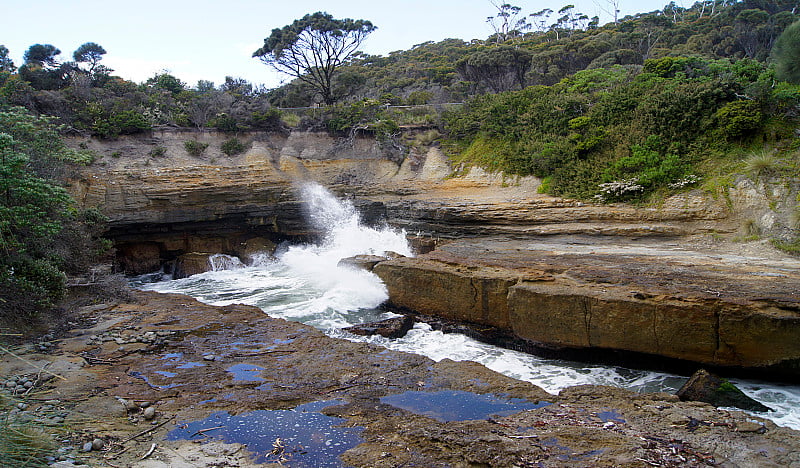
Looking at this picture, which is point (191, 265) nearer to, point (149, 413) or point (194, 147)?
point (194, 147)

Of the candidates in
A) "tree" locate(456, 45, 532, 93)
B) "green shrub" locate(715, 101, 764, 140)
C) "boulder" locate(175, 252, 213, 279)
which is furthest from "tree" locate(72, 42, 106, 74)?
"green shrub" locate(715, 101, 764, 140)

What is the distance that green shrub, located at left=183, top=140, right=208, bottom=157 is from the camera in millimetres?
19781

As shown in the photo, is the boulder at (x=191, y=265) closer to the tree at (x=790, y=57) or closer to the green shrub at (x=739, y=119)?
the green shrub at (x=739, y=119)

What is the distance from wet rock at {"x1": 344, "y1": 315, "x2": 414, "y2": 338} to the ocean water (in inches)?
5.3

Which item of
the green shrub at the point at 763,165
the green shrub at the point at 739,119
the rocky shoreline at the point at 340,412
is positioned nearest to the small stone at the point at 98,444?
the rocky shoreline at the point at 340,412

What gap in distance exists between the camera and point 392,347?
8602 millimetres

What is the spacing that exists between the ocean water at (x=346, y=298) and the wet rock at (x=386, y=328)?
0.14 metres

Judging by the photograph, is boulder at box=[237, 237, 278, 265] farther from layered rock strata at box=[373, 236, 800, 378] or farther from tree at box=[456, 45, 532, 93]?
tree at box=[456, 45, 532, 93]

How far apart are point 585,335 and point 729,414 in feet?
8.23

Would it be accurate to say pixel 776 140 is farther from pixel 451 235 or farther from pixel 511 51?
pixel 511 51

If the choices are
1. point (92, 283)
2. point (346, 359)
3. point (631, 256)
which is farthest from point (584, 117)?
point (92, 283)

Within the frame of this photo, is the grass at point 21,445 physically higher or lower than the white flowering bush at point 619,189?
lower

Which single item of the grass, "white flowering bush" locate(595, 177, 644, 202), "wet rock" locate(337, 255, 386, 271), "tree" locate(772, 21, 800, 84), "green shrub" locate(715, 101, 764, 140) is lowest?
"wet rock" locate(337, 255, 386, 271)

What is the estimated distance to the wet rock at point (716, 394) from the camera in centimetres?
583
